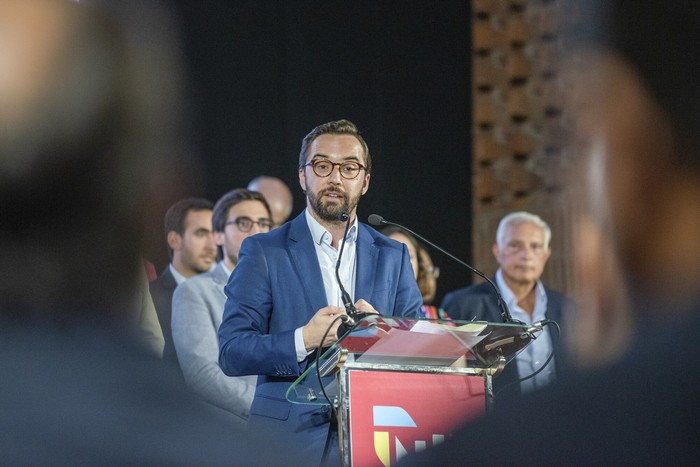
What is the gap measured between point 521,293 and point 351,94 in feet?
3.94

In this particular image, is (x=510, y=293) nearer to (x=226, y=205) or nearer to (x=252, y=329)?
(x=226, y=205)

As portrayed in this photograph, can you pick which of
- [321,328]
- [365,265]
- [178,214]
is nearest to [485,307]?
[178,214]

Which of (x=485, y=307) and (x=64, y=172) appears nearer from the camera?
(x=64, y=172)

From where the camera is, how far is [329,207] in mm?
2252

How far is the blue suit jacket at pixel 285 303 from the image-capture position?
2037 millimetres

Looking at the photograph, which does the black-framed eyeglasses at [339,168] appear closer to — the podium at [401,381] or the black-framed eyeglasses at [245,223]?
the podium at [401,381]

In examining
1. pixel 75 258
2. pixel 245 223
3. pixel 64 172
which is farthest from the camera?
pixel 245 223

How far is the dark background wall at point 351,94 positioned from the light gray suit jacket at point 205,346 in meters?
0.52

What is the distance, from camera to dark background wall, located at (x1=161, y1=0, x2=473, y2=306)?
401 cm

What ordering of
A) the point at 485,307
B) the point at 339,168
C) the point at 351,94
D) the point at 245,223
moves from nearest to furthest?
the point at 339,168, the point at 245,223, the point at 485,307, the point at 351,94

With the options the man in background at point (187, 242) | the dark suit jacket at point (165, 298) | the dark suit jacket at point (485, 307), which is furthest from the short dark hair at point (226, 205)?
the dark suit jacket at point (485, 307)

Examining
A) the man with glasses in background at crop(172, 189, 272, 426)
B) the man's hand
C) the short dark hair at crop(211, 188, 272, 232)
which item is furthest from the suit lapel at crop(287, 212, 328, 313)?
the short dark hair at crop(211, 188, 272, 232)

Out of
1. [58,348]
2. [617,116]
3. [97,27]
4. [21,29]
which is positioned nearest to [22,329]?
[58,348]

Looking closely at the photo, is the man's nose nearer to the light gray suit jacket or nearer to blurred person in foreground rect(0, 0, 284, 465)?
blurred person in foreground rect(0, 0, 284, 465)
